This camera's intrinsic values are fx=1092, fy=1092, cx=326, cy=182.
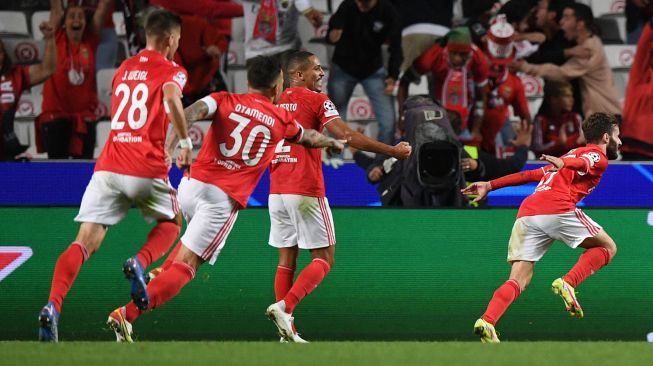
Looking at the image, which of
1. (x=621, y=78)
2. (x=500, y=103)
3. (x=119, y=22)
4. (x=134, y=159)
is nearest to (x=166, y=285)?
(x=134, y=159)

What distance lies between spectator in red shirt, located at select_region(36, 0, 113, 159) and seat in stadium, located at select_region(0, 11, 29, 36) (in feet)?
2.69

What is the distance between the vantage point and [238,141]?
5.83 m

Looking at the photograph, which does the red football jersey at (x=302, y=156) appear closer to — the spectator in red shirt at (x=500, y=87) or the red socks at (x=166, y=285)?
the red socks at (x=166, y=285)

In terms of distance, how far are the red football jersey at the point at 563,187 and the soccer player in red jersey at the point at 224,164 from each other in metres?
1.36

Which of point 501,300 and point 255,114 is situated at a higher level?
point 255,114

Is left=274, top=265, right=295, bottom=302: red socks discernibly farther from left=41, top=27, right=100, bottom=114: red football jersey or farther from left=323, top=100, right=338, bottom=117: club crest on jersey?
left=41, top=27, right=100, bottom=114: red football jersey

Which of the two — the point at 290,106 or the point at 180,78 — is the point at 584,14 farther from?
the point at 180,78

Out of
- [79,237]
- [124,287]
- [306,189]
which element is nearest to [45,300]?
[124,287]

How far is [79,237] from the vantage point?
5.59 m

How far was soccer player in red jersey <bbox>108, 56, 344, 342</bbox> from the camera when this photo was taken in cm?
575

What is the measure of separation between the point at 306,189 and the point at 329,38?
12.7 feet

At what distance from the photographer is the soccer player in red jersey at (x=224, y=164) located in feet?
18.9

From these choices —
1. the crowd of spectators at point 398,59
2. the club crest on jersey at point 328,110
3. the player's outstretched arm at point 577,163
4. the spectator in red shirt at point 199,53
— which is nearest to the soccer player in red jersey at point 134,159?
the club crest on jersey at point 328,110

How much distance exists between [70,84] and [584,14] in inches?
198
